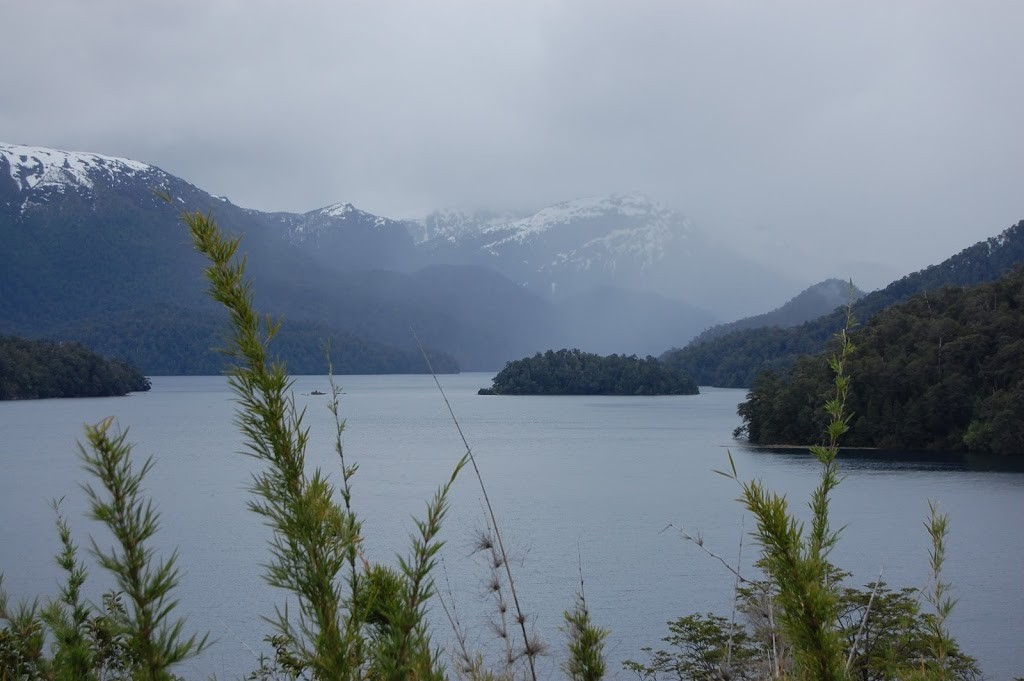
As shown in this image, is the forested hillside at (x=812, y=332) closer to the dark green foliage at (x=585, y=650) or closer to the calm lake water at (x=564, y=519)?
the calm lake water at (x=564, y=519)

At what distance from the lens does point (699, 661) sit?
13664 mm

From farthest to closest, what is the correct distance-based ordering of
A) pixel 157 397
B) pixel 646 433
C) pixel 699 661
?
pixel 157 397, pixel 646 433, pixel 699 661

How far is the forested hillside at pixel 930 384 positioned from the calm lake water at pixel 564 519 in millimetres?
3350

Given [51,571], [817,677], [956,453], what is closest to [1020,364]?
[956,453]

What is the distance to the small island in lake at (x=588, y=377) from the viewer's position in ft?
406

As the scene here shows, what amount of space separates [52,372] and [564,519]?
89912mm

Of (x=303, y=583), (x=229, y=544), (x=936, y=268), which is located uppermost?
(x=936, y=268)

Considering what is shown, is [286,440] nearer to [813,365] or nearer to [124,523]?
[124,523]

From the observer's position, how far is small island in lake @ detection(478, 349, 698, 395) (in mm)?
123875

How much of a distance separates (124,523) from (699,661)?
13720 millimetres

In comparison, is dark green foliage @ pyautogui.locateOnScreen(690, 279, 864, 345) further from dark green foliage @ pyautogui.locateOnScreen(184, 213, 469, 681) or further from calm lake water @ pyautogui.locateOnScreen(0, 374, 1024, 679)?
dark green foliage @ pyautogui.locateOnScreen(184, 213, 469, 681)

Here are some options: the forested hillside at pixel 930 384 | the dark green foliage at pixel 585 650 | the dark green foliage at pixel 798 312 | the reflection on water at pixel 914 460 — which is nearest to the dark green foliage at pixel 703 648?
the dark green foliage at pixel 585 650

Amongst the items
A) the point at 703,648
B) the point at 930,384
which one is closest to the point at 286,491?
the point at 703,648

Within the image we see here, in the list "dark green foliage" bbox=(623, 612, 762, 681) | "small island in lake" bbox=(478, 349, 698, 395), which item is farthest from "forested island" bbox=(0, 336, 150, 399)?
"dark green foliage" bbox=(623, 612, 762, 681)
